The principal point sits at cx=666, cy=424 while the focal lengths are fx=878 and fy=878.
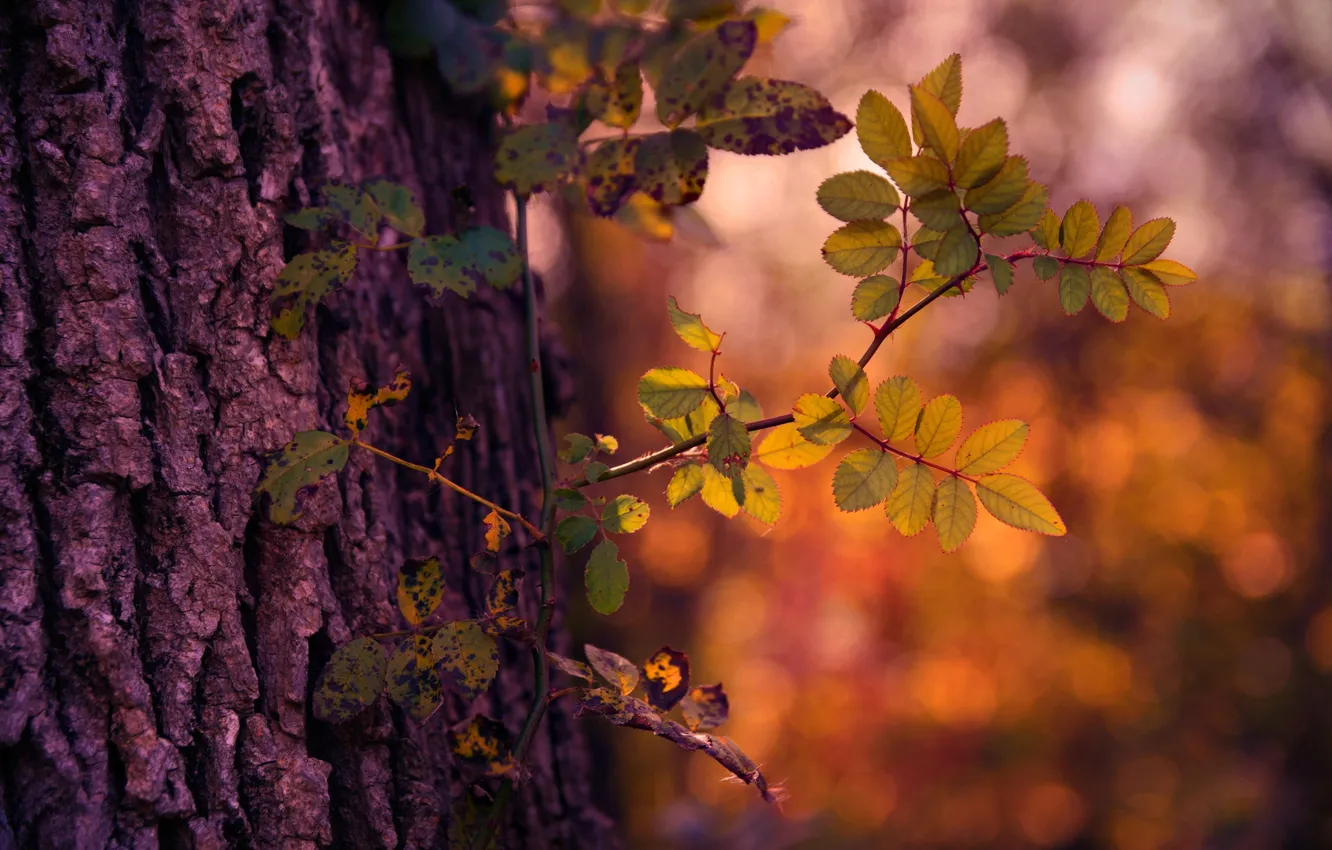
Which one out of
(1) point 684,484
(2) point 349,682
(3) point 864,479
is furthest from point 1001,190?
(2) point 349,682

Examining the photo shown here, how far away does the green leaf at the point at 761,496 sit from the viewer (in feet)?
2.63

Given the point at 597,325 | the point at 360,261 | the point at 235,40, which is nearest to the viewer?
the point at 235,40

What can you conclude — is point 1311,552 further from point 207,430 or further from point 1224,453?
point 207,430

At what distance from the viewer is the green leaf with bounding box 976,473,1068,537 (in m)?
0.73

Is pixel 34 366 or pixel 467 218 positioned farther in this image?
pixel 467 218

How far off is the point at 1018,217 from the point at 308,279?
0.63 m

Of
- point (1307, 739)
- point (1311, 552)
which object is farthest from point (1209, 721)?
point (1311, 552)

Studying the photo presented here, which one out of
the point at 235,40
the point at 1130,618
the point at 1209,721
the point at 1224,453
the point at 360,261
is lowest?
the point at 1209,721

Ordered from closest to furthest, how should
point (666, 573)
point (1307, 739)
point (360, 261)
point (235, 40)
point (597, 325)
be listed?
point (235, 40), point (360, 261), point (1307, 739), point (597, 325), point (666, 573)

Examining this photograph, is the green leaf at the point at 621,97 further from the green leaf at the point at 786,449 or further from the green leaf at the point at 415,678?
the green leaf at the point at 415,678

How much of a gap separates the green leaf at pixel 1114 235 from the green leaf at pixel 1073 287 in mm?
21

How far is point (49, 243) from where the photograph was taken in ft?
2.49

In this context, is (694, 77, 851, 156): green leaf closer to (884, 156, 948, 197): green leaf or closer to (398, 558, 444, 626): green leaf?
(884, 156, 948, 197): green leaf

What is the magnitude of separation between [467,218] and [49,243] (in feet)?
1.34
